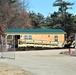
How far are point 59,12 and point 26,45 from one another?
3121 cm

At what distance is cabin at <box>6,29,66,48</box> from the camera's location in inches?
1932

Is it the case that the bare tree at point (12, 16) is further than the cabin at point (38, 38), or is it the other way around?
the bare tree at point (12, 16)

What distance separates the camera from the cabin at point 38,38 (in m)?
49.1

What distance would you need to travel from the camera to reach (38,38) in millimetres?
50594

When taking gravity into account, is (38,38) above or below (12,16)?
below

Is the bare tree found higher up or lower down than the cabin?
higher up

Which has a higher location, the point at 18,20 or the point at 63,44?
the point at 18,20

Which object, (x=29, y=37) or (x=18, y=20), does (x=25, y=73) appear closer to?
(x=29, y=37)

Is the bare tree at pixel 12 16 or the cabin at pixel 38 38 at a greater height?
the bare tree at pixel 12 16

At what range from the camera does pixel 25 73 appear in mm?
15961

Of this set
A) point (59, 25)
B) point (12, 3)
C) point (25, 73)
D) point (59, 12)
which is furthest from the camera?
point (59, 12)

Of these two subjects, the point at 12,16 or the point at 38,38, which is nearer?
the point at 38,38

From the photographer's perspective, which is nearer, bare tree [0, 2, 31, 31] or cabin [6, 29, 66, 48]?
cabin [6, 29, 66, 48]

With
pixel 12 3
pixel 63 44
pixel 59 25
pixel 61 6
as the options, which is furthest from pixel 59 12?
pixel 63 44
